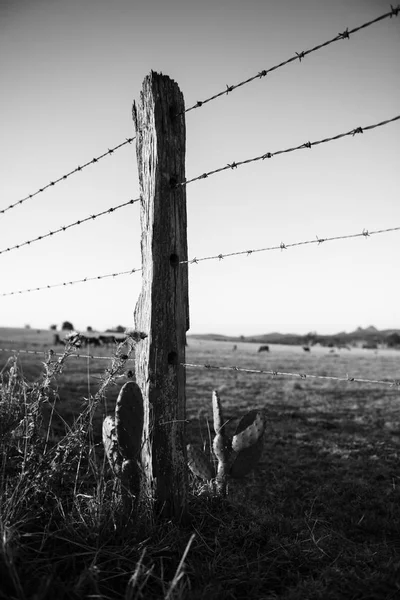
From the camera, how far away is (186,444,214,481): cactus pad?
3340 millimetres

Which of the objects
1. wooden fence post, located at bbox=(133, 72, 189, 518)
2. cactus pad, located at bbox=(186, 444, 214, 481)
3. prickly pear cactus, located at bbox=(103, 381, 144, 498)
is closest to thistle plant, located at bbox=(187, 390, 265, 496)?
cactus pad, located at bbox=(186, 444, 214, 481)

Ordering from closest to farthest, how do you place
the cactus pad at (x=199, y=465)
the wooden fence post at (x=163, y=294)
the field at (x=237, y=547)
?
the field at (x=237, y=547)
the wooden fence post at (x=163, y=294)
the cactus pad at (x=199, y=465)

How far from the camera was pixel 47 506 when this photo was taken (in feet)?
7.63

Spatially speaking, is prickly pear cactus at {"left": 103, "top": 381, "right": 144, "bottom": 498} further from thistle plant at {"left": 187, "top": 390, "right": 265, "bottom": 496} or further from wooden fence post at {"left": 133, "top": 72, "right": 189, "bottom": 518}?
thistle plant at {"left": 187, "top": 390, "right": 265, "bottom": 496}

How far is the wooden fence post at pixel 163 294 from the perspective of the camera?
8.15 feet

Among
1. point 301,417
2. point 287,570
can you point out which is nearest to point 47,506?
point 287,570

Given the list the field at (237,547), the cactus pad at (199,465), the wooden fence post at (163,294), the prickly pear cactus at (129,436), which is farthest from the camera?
the cactus pad at (199,465)

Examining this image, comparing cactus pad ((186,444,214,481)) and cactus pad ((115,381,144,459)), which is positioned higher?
cactus pad ((115,381,144,459))

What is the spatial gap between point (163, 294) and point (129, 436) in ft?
2.82

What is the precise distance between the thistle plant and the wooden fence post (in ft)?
2.81

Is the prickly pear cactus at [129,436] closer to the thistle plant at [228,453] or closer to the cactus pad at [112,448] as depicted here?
the cactus pad at [112,448]

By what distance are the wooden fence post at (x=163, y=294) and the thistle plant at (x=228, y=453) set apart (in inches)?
33.8

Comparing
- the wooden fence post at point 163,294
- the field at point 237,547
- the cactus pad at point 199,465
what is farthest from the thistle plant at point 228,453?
the wooden fence post at point 163,294

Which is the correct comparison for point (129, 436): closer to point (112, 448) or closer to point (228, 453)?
point (112, 448)
